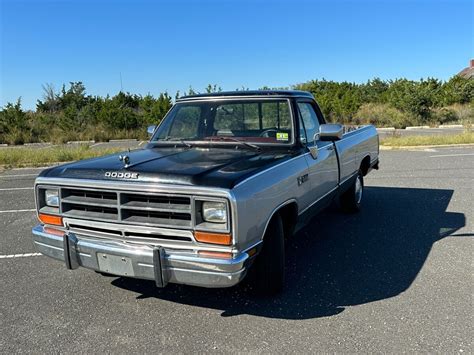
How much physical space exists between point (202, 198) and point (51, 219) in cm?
151

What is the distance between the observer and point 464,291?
3.60 metres

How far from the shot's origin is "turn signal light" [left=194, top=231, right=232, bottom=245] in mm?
2807

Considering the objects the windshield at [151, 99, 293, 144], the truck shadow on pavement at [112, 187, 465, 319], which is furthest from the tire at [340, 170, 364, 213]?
the windshield at [151, 99, 293, 144]

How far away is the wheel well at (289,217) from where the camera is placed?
145 inches

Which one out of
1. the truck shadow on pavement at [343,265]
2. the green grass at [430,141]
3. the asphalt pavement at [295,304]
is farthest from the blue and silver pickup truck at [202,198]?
the green grass at [430,141]

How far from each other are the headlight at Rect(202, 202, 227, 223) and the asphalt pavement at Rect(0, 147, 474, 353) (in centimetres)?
88

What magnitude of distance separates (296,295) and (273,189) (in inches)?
40.9

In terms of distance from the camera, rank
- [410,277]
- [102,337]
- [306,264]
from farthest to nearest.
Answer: [306,264], [410,277], [102,337]

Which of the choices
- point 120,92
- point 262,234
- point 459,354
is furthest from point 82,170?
point 120,92

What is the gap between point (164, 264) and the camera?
2.89 meters

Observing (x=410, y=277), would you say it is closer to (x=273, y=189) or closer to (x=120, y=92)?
(x=273, y=189)

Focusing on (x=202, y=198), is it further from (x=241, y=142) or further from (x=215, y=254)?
(x=241, y=142)

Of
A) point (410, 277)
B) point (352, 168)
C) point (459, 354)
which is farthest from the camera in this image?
point (352, 168)

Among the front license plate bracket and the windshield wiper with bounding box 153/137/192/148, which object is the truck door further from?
the front license plate bracket
